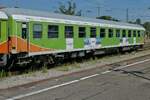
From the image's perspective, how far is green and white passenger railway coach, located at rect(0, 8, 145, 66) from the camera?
16172 millimetres

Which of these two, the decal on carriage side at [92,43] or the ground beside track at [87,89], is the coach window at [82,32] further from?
the ground beside track at [87,89]

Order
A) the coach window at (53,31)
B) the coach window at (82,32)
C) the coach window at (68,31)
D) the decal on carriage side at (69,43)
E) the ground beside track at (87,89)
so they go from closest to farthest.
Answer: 1. the ground beside track at (87,89)
2. the coach window at (53,31)
3. the coach window at (68,31)
4. the decal on carriage side at (69,43)
5. the coach window at (82,32)

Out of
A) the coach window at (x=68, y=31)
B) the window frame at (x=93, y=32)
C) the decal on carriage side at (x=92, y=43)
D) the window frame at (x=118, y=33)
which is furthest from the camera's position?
the window frame at (x=118, y=33)

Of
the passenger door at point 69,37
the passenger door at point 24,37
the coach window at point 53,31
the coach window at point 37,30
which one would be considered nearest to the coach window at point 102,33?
the passenger door at point 69,37

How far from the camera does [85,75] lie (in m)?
15.5

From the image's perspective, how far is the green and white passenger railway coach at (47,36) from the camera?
53.1 ft

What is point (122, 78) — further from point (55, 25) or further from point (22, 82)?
point (55, 25)

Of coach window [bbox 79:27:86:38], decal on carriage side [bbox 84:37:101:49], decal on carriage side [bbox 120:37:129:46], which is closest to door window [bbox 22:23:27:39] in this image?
coach window [bbox 79:27:86:38]

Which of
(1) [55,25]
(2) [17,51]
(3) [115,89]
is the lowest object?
(3) [115,89]

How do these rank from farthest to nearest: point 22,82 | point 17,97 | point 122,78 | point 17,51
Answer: point 17,51 < point 122,78 < point 22,82 < point 17,97

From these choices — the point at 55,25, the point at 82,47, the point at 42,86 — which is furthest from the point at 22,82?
the point at 82,47

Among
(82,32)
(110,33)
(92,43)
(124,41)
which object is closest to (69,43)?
(82,32)

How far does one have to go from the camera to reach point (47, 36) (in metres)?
19.1

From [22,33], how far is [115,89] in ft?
21.0
